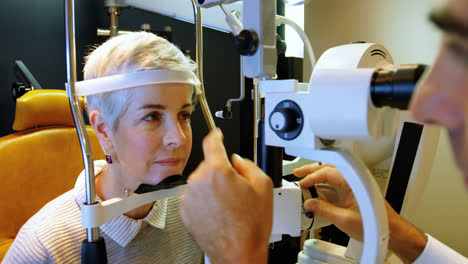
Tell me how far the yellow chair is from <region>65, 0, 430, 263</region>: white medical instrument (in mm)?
789

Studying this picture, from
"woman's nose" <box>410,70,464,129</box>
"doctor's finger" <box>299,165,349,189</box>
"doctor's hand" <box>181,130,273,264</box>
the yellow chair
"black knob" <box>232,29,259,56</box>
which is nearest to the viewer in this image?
"woman's nose" <box>410,70,464,129</box>

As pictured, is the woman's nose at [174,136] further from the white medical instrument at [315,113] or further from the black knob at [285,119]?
the black knob at [285,119]

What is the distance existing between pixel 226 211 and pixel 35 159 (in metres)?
1.16

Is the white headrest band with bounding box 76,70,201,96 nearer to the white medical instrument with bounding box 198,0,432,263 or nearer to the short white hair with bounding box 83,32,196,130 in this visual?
the short white hair with bounding box 83,32,196,130

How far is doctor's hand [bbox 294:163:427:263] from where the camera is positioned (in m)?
0.73

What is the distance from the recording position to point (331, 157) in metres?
0.53

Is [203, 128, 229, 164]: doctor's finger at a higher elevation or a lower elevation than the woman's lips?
higher

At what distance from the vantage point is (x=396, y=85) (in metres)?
0.40

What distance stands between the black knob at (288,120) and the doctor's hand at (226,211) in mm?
82

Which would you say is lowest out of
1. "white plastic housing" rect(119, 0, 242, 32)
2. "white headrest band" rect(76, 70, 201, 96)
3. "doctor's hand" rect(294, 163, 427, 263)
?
"doctor's hand" rect(294, 163, 427, 263)

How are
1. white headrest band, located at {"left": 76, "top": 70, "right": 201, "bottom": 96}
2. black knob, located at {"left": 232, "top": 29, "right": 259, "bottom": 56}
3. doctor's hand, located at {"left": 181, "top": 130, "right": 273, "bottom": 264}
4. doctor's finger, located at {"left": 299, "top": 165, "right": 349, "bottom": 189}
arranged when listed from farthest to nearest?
white headrest band, located at {"left": 76, "top": 70, "right": 201, "bottom": 96} < doctor's finger, located at {"left": 299, "top": 165, "right": 349, "bottom": 189} < black knob, located at {"left": 232, "top": 29, "right": 259, "bottom": 56} < doctor's hand, located at {"left": 181, "top": 130, "right": 273, "bottom": 264}

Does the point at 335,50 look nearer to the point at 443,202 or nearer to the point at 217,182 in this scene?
the point at 217,182

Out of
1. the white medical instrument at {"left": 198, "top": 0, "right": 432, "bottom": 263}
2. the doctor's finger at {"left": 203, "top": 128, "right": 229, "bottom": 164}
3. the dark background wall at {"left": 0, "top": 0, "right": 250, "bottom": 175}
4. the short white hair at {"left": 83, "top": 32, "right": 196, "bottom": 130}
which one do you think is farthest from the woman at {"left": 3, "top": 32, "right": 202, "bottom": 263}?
the dark background wall at {"left": 0, "top": 0, "right": 250, "bottom": 175}

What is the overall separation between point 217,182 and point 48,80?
1804 millimetres
